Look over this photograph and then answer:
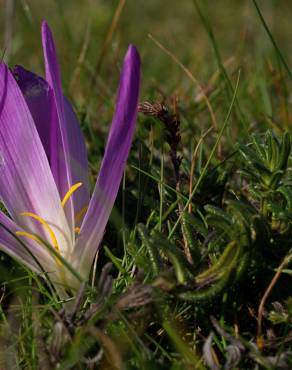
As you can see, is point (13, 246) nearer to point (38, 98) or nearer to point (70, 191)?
point (70, 191)

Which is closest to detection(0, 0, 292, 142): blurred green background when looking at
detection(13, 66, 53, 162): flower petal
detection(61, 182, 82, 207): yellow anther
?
detection(13, 66, 53, 162): flower petal

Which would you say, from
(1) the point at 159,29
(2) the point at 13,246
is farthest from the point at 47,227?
(1) the point at 159,29

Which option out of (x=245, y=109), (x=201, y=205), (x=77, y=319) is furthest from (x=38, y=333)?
(x=245, y=109)

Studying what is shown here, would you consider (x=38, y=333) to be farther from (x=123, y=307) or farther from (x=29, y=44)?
(x=29, y=44)

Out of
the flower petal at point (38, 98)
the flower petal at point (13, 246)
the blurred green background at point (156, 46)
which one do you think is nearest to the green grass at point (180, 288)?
the flower petal at point (13, 246)

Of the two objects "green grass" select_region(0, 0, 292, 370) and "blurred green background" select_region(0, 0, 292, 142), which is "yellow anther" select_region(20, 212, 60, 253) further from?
"blurred green background" select_region(0, 0, 292, 142)

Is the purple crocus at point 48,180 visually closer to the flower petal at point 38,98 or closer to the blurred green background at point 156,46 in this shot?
the flower petal at point 38,98

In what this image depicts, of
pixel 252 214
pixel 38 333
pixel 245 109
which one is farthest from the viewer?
pixel 245 109
